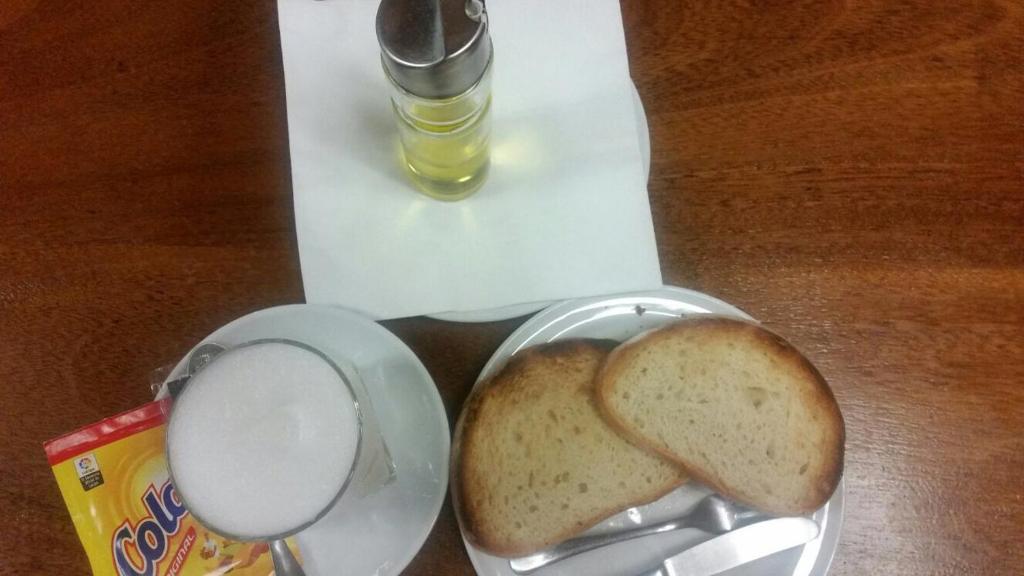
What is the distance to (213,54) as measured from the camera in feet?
2.06

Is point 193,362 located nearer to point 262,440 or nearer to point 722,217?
point 262,440

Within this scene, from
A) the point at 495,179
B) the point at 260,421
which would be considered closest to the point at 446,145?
the point at 495,179

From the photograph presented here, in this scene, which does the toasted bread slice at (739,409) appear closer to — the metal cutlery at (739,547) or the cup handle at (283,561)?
the metal cutlery at (739,547)

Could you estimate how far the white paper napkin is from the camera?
57cm

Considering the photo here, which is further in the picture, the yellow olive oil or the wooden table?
the wooden table

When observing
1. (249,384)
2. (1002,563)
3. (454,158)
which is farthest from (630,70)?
(1002,563)

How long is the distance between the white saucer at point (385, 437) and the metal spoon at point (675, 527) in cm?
10

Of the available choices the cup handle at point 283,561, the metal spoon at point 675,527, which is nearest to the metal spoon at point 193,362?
the cup handle at point 283,561

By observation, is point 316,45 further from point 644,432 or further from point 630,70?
point 644,432

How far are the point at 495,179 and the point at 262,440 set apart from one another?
0.95 ft

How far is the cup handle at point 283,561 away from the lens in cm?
51

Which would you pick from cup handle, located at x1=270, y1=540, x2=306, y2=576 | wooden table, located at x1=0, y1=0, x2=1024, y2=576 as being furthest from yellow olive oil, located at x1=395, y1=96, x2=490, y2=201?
cup handle, located at x1=270, y1=540, x2=306, y2=576

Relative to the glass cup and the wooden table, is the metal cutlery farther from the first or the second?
the glass cup

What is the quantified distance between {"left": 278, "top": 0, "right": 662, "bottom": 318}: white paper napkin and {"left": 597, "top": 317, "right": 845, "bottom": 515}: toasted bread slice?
0.07 metres
